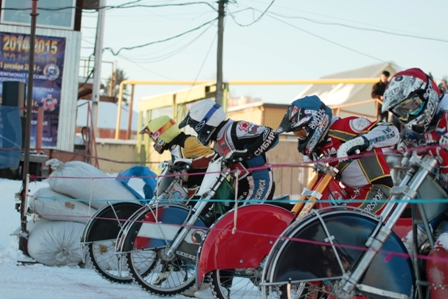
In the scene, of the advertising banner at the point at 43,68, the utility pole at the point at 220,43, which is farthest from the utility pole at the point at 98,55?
the utility pole at the point at 220,43

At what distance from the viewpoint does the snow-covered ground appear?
24.2 feet

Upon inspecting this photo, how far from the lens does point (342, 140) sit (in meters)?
6.46

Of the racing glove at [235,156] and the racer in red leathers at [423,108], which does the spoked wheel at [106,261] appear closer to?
the racing glove at [235,156]

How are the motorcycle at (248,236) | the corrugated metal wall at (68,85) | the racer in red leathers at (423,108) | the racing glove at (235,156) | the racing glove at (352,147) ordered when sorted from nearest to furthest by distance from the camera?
the racer in red leathers at (423,108) < the racing glove at (352,147) < the motorcycle at (248,236) < the racing glove at (235,156) < the corrugated metal wall at (68,85)

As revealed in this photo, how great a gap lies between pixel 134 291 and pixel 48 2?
16689 mm

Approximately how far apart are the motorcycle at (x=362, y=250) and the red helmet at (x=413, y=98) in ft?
0.91

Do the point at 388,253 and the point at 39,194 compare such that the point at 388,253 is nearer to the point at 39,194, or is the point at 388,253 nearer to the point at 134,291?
the point at 134,291

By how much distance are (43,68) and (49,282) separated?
1549 cm

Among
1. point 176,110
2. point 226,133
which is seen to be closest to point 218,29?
point 176,110

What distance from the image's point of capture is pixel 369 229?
459cm

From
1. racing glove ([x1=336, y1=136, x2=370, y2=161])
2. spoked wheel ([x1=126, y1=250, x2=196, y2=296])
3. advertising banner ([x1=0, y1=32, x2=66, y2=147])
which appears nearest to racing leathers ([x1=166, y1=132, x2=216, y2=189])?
spoked wheel ([x1=126, y1=250, x2=196, y2=296])

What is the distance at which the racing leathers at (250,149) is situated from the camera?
7398mm

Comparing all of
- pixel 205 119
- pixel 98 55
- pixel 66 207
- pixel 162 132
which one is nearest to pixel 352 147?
pixel 205 119

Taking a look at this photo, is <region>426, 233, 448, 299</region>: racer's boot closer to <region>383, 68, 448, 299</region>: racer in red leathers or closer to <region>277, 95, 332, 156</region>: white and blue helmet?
<region>383, 68, 448, 299</region>: racer in red leathers
